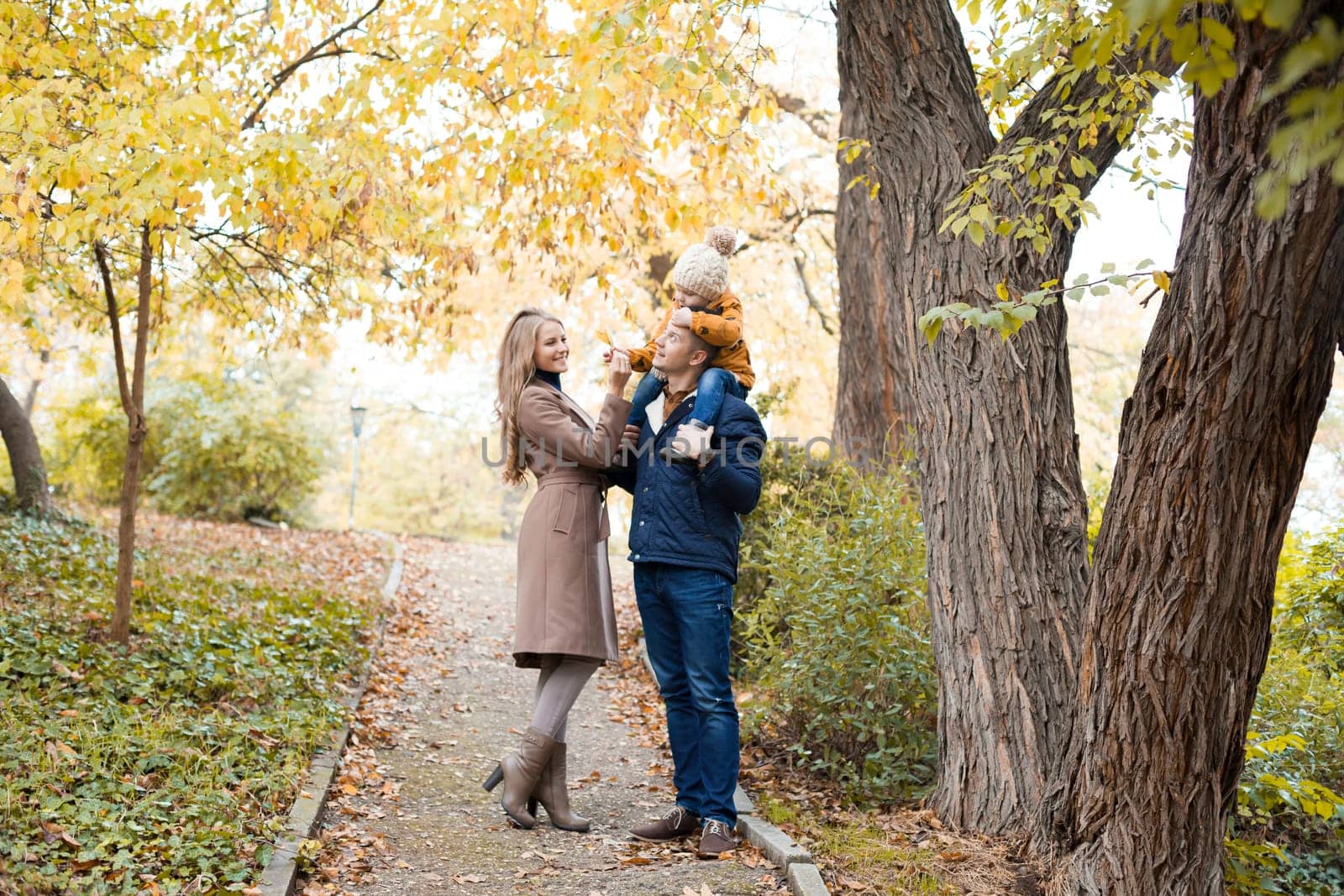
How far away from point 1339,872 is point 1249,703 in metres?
1.76

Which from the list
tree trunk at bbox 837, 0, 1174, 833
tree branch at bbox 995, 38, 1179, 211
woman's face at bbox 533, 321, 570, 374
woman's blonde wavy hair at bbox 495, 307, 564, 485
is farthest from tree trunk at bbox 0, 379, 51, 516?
tree branch at bbox 995, 38, 1179, 211

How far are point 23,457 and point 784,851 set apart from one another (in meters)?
9.25

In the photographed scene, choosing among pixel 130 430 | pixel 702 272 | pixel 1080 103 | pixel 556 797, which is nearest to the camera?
pixel 1080 103

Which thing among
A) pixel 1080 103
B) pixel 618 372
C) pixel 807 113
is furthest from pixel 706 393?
pixel 807 113

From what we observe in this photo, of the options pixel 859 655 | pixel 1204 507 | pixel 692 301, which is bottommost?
pixel 859 655

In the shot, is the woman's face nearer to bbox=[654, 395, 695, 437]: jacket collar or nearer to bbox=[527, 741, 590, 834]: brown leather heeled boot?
bbox=[654, 395, 695, 437]: jacket collar

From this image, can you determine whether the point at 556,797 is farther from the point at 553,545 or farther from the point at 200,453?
the point at 200,453

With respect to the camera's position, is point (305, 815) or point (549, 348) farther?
point (549, 348)

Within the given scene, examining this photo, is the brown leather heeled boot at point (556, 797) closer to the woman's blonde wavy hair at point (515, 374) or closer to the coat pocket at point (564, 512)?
the coat pocket at point (564, 512)

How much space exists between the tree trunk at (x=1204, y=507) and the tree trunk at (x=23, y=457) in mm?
10082

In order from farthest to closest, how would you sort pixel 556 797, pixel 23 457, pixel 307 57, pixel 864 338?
pixel 23 457 → pixel 864 338 → pixel 307 57 → pixel 556 797

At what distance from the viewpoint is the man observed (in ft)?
14.6

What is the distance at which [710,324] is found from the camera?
4508mm

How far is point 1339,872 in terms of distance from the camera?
15.1 feet
